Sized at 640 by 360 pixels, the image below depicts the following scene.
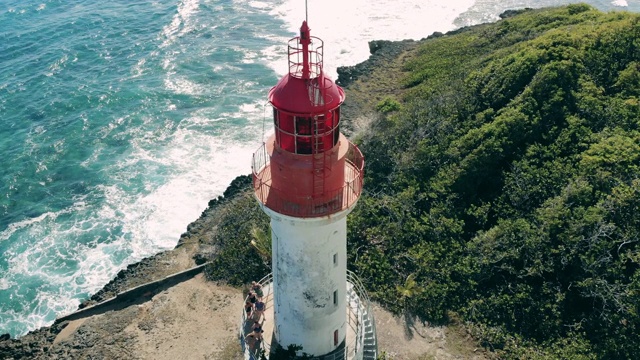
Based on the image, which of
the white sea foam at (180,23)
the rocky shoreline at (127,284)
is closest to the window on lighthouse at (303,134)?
the rocky shoreline at (127,284)

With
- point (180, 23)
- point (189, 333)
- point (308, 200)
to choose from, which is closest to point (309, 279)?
point (308, 200)

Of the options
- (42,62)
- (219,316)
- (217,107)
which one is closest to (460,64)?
(217,107)

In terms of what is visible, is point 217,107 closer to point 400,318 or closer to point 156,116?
point 156,116

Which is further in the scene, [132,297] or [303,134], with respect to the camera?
[132,297]

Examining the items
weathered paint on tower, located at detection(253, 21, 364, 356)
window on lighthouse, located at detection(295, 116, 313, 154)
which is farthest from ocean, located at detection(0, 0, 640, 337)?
window on lighthouse, located at detection(295, 116, 313, 154)

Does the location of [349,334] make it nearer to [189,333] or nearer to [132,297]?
[189,333]

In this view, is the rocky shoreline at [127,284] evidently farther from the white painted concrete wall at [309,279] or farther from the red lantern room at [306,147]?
the red lantern room at [306,147]
